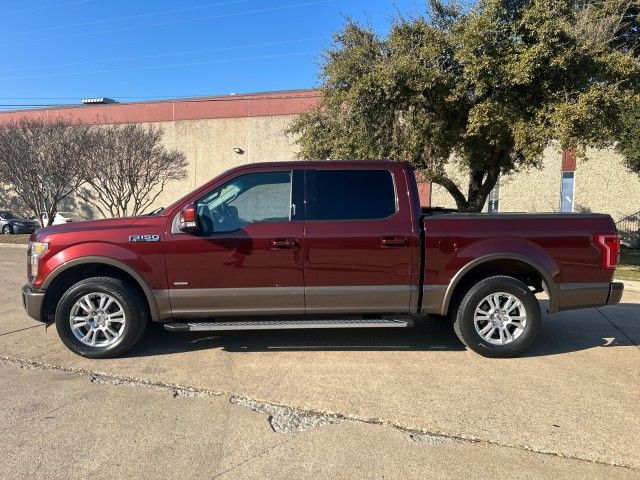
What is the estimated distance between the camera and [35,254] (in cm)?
511

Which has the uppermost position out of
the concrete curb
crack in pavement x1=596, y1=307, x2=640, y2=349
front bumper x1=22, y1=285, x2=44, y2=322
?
front bumper x1=22, y1=285, x2=44, y2=322

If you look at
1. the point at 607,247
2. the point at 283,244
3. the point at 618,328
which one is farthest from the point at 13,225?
the point at 607,247

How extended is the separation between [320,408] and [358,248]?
167 cm

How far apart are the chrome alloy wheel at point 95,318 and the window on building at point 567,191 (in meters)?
24.6

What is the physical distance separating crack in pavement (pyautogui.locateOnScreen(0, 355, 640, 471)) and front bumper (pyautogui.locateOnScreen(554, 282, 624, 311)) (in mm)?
2271

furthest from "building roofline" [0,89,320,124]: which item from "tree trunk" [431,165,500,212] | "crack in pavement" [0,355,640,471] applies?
"crack in pavement" [0,355,640,471]

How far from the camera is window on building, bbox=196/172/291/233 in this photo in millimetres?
5070

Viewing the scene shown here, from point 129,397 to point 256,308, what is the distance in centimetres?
144

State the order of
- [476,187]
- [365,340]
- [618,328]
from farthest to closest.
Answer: [476,187] → [618,328] → [365,340]

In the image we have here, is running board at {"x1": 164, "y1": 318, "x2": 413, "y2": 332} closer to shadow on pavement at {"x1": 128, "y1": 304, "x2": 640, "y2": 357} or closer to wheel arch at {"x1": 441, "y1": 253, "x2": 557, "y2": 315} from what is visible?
shadow on pavement at {"x1": 128, "y1": 304, "x2": 640, "y2": 357}

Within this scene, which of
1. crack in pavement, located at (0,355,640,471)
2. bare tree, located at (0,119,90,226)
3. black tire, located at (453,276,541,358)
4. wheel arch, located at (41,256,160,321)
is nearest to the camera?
crack in pavement, located at (0,355,640,471)

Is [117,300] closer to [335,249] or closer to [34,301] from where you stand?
[34,301]

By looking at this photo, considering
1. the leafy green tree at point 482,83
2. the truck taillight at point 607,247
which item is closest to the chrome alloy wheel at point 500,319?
the truck taillight at point 607,247

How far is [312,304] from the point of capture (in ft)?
16.7
